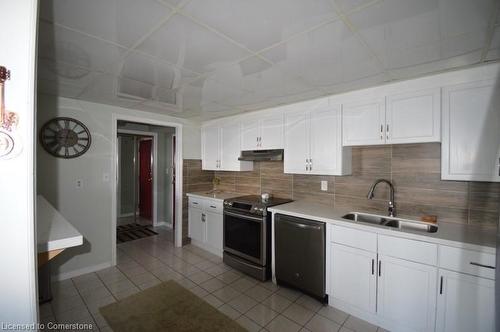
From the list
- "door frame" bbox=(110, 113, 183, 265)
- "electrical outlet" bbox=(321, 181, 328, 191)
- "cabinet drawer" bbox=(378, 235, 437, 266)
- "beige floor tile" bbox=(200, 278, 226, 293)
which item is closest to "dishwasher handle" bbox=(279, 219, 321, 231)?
"cabinet drawer" bbox=(378, 235, 437, 266)

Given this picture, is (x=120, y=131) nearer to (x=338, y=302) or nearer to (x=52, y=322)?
(x=52, y=322)

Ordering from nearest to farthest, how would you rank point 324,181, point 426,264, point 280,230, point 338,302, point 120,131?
point 426,264 < point 338,302 < point 280,230 < point 324,181 < point 120,131

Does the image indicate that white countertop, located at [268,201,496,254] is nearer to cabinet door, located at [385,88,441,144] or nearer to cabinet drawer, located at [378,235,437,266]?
cabinet drawer, located at [378,235,437,266]

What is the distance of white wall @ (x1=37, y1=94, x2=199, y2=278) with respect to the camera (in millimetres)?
2668

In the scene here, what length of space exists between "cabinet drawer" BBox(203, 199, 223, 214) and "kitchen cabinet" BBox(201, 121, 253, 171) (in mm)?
598

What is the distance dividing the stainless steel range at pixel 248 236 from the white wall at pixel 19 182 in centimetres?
223

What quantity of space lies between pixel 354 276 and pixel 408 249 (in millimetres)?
548

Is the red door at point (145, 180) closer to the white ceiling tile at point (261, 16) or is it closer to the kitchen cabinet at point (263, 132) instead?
the kitchen cabinet at point (263, 132)

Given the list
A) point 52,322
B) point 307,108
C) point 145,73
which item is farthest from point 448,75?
point 52,322

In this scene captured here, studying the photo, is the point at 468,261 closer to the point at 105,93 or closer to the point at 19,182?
the point at 19,182

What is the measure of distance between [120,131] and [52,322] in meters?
3.48

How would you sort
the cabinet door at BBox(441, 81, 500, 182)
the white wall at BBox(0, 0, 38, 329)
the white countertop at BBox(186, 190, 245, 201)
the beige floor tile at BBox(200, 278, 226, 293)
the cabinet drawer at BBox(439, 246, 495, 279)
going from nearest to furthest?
the white wall at BBox(0, 0, 38, 329) < the cabinet drawer at BBox(439, 246, 495, 279) < the cabinet door at BBox(441, 81, 500, 182) < the beige floor tile at BBox(200, 278, 226, 293) < the white countertop at BBox(186, 190, 245, 201)

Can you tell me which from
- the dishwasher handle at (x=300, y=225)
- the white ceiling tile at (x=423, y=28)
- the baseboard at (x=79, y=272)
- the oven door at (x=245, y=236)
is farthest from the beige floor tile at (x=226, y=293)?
the white ceiling tile at (x=423, y=28)

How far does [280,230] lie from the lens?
2604 millimetres
